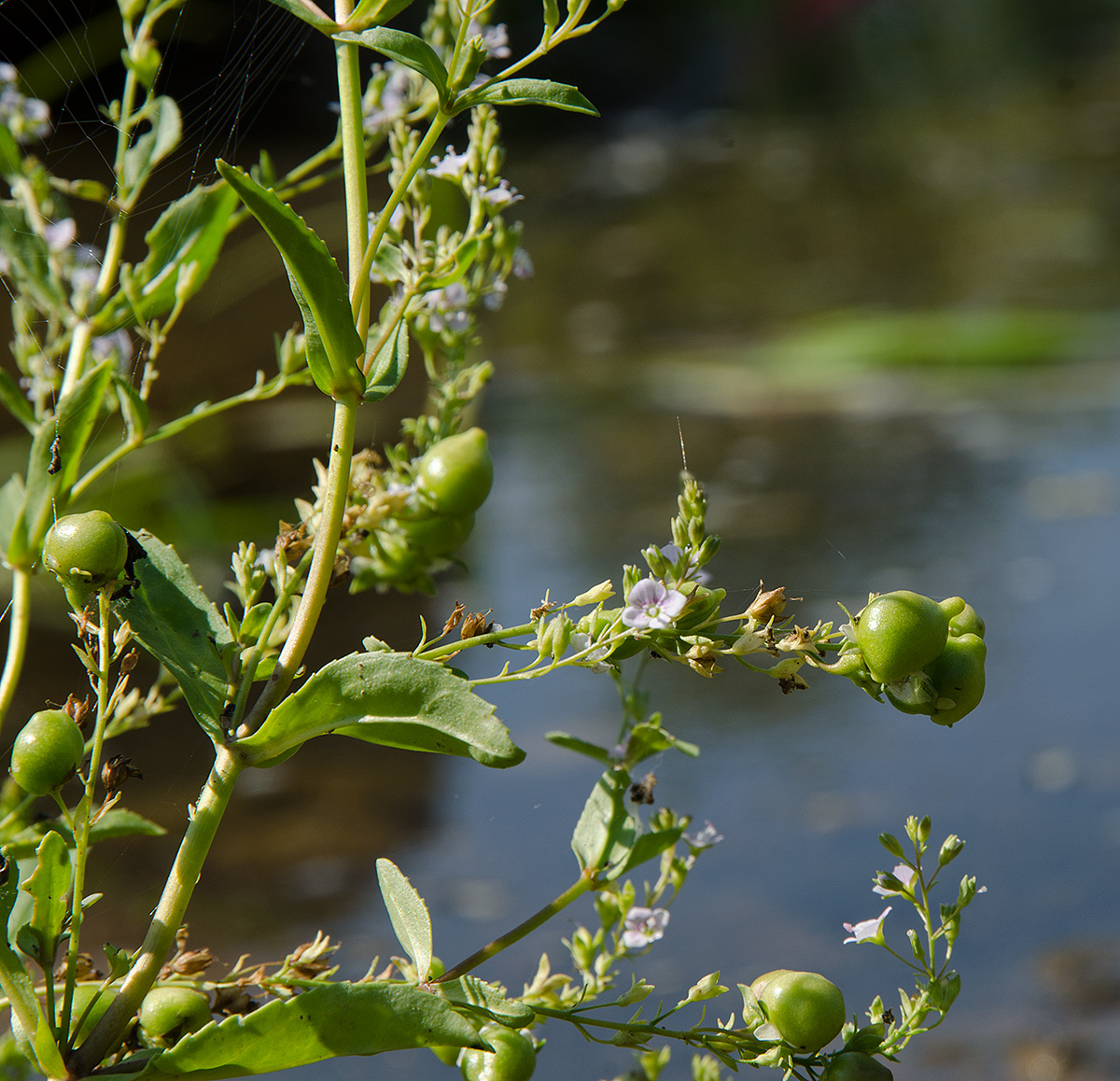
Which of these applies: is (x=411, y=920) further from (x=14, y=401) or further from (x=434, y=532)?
(x=14, y=401)

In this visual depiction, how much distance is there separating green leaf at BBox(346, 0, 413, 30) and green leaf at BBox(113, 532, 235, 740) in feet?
0.52

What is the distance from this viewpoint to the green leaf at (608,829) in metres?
0.43

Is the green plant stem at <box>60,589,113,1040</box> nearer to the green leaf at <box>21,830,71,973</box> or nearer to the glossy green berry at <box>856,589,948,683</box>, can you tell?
the green leaf at <box>21,830,71,973</box>

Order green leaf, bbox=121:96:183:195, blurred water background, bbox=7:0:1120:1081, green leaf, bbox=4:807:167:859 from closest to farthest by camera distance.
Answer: green leaf, bbox=4:807:167:859
green leaf, bbox=121:96:183:195
blurred water background, bbox=7:0:1120:1081

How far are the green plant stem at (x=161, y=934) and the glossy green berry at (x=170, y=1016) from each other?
0.07 ft

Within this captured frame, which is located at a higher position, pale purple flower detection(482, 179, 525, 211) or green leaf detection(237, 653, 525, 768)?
pale purple flower detection(482, 179, 525, 211)

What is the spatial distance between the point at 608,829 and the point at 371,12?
27 centimetres

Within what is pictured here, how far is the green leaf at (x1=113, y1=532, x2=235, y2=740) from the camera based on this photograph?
35cm

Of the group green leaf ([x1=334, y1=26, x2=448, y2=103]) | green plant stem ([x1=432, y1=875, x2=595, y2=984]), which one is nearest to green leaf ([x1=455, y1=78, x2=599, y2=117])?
green leaf ([x1=334, y1=26, x2=448, y2=103])

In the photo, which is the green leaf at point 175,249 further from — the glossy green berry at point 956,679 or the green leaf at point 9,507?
the glossy green berry at point 956,679

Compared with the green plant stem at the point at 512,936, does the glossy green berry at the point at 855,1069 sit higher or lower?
lower

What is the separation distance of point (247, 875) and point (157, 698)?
972 millimetres

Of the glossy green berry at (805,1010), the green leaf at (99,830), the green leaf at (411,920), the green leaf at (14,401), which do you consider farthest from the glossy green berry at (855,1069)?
the green leaf at (14,401)

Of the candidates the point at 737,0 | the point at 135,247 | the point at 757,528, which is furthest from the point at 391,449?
the point at 737,0
